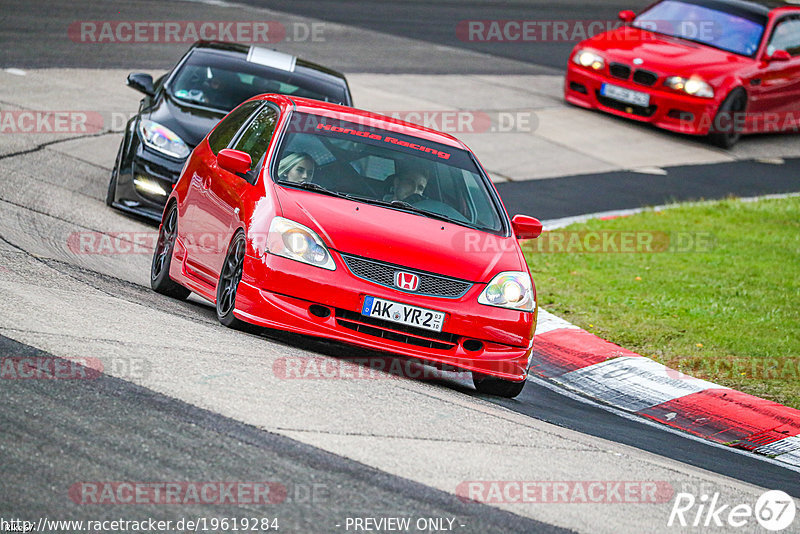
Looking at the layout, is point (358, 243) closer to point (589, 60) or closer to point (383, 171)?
point (383, 171)

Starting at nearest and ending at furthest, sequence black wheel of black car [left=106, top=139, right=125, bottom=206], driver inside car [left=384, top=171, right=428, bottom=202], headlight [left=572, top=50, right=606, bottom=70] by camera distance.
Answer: driver inside car [left=384, top=171, right=428, bottom=202], black wheel of black car [left=106, top=139, right=125, bottom=206], headlight [left=572, top=50, right=606, bottom=70]

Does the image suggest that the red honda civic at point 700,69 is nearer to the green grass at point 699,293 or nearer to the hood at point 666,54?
the hood at point 666,54

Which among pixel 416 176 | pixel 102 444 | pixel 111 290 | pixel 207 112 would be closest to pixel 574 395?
pixel 416 176

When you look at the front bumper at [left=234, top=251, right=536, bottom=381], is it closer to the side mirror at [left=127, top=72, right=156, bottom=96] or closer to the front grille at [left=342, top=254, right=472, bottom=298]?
the front grille at [left=342, top=254, right=472, bottom=298]

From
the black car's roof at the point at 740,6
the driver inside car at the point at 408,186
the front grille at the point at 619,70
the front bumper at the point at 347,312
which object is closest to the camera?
the front bumper at the point at 347,312

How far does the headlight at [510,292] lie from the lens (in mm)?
7317

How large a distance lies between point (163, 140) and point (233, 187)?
3.38 m

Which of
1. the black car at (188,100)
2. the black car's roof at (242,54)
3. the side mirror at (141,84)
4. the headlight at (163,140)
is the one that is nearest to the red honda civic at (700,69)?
the black car's roof at (242,54)

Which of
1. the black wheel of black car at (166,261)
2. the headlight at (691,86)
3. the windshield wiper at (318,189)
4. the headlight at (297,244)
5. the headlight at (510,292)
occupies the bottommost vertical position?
the headlight at (691,86)

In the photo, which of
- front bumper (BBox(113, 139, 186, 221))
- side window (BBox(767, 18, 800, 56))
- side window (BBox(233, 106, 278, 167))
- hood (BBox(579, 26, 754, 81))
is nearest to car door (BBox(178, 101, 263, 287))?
side window (BBox(233, 106, 278, 167))

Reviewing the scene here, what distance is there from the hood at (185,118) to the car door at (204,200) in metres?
1.78

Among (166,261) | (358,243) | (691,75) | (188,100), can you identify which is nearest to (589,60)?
(691,75)

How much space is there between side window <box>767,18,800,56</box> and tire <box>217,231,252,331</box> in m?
13.9

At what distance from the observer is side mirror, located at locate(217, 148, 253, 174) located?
26.1ft
